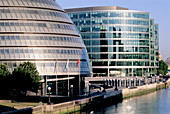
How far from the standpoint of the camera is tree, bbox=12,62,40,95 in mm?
86562

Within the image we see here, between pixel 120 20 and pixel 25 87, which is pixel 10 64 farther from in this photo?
pixel 120 20

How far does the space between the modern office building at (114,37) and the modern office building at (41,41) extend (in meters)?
77.0

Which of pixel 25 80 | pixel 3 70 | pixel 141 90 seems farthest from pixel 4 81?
pixel 141 90

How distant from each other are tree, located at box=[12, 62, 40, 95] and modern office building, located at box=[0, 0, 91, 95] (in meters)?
6.96

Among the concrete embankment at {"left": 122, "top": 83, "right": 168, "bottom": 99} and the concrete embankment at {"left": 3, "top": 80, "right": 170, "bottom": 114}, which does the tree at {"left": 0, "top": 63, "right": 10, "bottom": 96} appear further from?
the concrete embankment at {"left": 122, "top": 83, "right": 168, "bottom": 99}

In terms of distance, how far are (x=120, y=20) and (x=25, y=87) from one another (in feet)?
333

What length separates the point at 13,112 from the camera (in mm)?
59219

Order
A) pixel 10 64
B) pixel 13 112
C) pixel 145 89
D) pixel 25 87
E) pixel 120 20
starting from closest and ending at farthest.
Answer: pixel 13 112 < pixel 25 87 < pixel 10 64 < pixel 145 89 < pixel 120 20

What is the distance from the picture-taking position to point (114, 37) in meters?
181

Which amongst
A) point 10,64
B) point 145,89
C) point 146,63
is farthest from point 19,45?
point 146,63

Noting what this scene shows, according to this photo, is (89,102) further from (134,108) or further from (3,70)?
(3,70)

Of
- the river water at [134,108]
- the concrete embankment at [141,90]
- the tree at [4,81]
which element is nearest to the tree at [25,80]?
the tree at [4,81]

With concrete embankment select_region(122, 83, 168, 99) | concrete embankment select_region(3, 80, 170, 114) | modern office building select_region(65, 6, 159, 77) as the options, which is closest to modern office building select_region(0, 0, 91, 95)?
concrete embankment select_region(3, 80, 170, 114)

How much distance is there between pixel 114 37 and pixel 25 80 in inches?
3922
